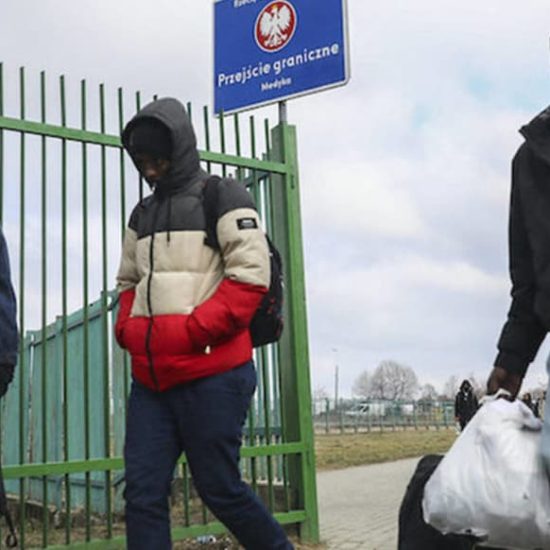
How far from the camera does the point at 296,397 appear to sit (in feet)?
18.8

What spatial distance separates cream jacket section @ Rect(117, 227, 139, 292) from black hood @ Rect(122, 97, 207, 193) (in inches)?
9.1

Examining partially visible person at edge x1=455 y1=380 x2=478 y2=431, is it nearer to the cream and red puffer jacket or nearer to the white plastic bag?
the cream and red puffer jacket

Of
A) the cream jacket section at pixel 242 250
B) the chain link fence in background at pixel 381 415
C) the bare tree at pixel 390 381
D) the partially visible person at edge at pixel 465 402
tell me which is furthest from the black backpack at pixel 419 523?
the bare tree at pixel 390 381

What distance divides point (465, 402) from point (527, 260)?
367 cm

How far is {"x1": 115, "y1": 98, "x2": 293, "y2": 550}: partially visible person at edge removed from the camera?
3346 millimetres

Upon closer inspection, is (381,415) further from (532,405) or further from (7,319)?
(7,319)

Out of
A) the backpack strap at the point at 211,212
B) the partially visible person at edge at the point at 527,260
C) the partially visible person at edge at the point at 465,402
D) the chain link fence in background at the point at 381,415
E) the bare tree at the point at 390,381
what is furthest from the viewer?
the bare tree at the point at 390,381

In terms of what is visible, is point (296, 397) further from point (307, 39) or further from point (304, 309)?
point (307, 39)

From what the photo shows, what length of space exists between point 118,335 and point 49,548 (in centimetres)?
168

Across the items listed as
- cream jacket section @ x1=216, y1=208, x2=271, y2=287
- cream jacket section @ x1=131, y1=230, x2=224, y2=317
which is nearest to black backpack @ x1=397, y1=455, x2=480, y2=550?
cream jacket section @ x1=216, y1=208, x2=271, y2=287

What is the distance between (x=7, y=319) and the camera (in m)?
3.35

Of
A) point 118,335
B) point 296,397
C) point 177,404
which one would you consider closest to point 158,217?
point 118,335

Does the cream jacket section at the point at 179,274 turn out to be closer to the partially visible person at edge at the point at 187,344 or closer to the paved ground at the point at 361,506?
the partially visible person at edge at the point at 187,344

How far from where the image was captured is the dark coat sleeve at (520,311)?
2.53 m
